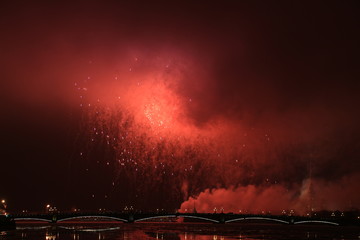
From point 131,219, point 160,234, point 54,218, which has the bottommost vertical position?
point 160,234

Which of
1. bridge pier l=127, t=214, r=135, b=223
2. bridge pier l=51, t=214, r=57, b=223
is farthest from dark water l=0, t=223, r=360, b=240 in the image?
bridge pier l=127, t=214, r=135, b=223

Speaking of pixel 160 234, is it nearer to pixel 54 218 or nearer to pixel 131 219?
pixel 131 219

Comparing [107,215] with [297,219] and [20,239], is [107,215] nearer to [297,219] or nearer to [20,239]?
[297,219]

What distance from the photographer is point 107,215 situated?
555 feet

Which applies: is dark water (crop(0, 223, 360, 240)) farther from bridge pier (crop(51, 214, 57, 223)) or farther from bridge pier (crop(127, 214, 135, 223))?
bridge pier (crop(127, 214, 135, 223))

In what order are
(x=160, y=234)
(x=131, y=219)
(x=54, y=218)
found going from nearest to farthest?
(x=160, y=234) → (x=54, y=218) → (x=131, y=219)

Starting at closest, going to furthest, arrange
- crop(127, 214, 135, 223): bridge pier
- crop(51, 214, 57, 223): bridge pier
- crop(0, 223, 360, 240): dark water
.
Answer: crop(0, 223, 360, 240): dark water < crop(51, 214, 57, 223): bridge pier < crop(127, 214, 135, 223): bridge pier

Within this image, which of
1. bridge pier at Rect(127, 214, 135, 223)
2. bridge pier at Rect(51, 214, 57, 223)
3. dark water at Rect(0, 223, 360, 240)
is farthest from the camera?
bridge pier at Rect(127, 214, 135, 223)

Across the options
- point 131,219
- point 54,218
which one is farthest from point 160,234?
point 54,218

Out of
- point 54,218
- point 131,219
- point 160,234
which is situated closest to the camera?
point 160,234

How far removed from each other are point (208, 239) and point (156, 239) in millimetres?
9735

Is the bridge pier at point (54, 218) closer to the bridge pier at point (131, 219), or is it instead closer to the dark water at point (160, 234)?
the bridge pier at point (131, 219)

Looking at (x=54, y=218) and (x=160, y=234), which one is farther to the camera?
(x=54, y=218)

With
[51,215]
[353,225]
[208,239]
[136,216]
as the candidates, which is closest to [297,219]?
[353,225]
